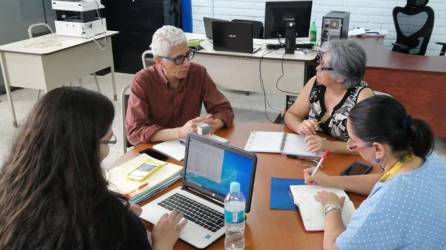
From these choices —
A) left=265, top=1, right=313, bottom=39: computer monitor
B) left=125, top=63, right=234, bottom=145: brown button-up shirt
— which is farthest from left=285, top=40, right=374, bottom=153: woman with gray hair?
left=265, top=1, right=313, bottom=39: computer monitor

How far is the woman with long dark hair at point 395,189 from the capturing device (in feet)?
3.67

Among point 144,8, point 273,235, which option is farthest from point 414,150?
point 144,8

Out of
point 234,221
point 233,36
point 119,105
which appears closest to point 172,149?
point 234,221

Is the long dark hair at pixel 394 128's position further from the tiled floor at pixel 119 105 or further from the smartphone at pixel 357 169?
the tiled floor at pixel 119 105

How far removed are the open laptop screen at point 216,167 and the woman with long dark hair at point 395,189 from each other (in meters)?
0.30

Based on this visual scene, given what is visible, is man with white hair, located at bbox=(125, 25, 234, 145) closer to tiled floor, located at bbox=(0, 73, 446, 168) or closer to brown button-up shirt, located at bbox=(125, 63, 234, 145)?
brown button-up shirt, located at bbox=(125, 63, 234, 145)

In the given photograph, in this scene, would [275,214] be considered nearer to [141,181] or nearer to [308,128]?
[141,181]

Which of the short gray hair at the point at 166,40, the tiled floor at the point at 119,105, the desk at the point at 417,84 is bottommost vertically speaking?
the tiled floor at the point at 119,105

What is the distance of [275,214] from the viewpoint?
4.68 feet

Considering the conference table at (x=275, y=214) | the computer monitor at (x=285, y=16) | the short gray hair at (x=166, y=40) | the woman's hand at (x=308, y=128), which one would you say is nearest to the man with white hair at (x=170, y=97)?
the short gray hair at (x=166, y=40)

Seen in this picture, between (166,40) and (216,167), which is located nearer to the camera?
(216,167)

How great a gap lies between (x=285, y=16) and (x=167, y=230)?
2.76 m

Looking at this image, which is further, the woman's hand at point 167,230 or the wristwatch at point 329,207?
the wristwatch at point 329,207

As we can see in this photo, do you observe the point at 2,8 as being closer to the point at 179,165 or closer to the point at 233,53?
the point at 233,53
